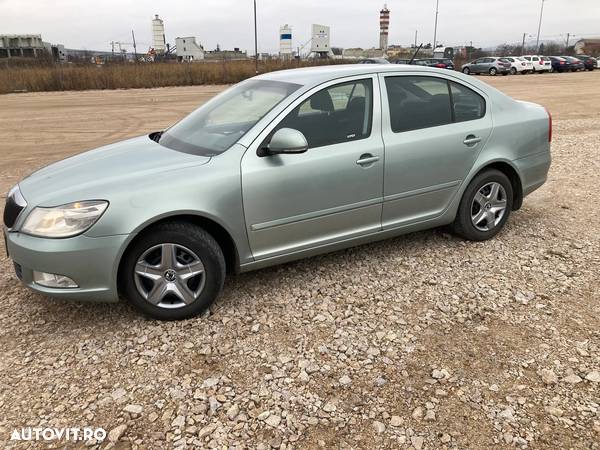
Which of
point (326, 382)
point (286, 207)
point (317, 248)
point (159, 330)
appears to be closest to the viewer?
point (326, 382)

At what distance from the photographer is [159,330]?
3.42m

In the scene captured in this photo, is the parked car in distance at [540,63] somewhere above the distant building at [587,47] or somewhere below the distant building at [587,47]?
below

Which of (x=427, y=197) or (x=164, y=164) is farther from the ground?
(x=164, y=164)

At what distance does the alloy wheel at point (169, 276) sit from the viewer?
332cm

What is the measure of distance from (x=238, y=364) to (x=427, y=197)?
2252mm

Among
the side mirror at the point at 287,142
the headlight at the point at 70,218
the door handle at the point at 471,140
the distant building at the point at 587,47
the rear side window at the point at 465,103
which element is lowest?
the headlight at the point at 70,218

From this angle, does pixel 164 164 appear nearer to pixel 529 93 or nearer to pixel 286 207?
pixel 286 207

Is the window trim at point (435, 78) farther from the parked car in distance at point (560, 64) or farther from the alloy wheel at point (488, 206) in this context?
the parked car in distance at point (560, 64)

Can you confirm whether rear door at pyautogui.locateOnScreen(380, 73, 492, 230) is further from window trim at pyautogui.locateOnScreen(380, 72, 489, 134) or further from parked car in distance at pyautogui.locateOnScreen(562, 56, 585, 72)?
parked car in distance at pyautogui.locateOnScreen(562, 56, 585, 72)

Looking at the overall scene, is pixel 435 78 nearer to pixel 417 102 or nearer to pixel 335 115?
pixel 417 102

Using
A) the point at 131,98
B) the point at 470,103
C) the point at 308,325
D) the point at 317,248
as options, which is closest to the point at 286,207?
the point at 317,248

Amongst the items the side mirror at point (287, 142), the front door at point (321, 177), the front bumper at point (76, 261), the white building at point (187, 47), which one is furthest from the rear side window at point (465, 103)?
the white building at point (187, 47)

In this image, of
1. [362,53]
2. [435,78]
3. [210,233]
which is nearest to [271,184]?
[210,233]

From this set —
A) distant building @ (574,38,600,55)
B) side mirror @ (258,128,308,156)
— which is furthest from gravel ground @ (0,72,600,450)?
distant building @ (574,38,600,55)
